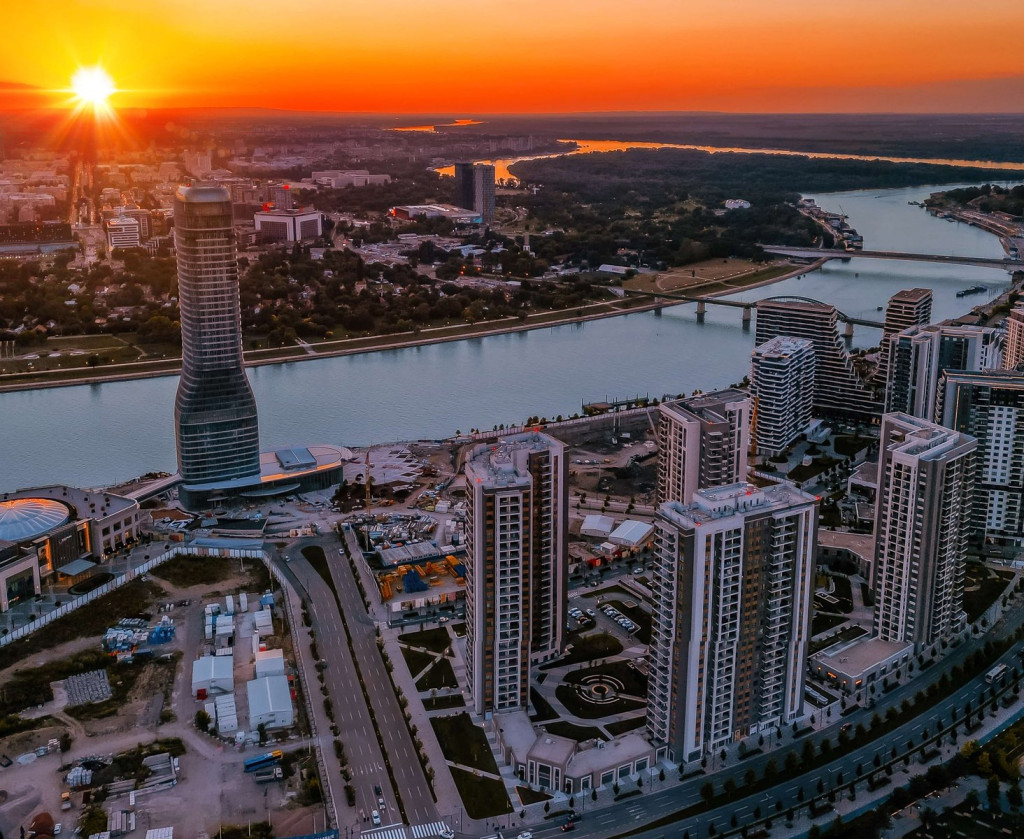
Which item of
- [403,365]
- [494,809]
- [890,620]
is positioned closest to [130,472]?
[403,365]

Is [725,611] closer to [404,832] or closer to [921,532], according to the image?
[921,532]

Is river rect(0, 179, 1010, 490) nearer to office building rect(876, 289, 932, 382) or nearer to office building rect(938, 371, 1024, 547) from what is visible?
office building rect(876, 289, 932, 382)

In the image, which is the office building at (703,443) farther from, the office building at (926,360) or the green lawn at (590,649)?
the office building at (926,360)

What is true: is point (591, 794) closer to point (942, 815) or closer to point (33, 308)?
point (942, 815)

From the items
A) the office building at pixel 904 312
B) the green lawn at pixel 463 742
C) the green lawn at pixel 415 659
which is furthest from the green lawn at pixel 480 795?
the office building at pixel 904 312

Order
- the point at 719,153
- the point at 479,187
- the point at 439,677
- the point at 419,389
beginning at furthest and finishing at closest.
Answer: the point at 719,153 < the point at 479,187 < the point at 419,389 < the point at 439,677

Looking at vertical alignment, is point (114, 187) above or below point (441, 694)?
above

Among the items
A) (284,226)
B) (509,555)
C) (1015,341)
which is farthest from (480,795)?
(284,226)
